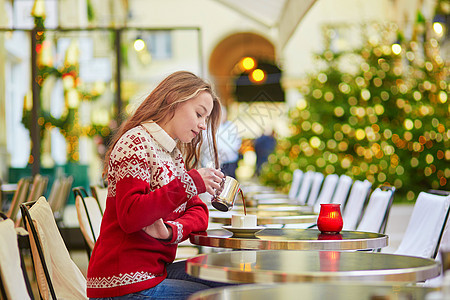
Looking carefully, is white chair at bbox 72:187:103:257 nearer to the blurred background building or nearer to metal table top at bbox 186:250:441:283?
metal table top at bbox 186:250:441:283

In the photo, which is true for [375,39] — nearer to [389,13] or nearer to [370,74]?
[370,74]

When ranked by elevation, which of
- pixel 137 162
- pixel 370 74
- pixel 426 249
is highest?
pixel 370 74

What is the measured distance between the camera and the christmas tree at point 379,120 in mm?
8242

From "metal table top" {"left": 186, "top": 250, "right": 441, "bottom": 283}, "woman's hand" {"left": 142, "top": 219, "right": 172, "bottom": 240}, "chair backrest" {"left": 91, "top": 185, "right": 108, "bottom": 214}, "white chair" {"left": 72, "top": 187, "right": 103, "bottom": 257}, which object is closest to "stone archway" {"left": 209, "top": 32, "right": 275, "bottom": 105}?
"chair backrest" {"left": 91, "top": 185, "right": 108, "bottom": 214}

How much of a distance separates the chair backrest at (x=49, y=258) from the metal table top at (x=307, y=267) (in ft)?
1.78

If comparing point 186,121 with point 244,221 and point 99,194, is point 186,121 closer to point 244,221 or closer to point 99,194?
point 244,221

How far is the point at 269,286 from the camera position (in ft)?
4.72

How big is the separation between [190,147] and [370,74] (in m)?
6.23

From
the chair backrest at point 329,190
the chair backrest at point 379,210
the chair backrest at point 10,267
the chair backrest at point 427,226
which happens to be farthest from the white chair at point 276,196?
the chair backrest at point 10,267

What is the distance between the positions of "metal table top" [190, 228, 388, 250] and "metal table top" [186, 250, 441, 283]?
26 centimetres

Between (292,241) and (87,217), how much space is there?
1136mm

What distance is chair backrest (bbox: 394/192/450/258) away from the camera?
9.30ft

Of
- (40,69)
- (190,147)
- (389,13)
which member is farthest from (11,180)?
(389,13)

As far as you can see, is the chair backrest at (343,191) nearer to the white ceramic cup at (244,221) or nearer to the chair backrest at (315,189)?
the chair backrest at (315,189)
